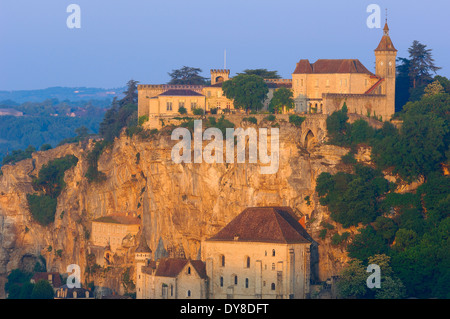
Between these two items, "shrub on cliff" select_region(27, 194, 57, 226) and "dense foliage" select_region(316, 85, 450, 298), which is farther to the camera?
"shrub on cliff" select_region(27, 194, 57, 226)

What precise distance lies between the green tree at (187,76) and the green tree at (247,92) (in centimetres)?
1607

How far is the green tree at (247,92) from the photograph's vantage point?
287ft

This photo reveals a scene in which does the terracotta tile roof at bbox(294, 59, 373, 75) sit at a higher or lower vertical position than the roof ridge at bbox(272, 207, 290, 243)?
higher

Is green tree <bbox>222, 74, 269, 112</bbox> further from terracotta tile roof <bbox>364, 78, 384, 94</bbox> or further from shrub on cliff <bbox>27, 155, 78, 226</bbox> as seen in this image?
shrub on cliff <bbox>27, 155, 78, 226</bbox>

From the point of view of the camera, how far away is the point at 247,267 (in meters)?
75.2

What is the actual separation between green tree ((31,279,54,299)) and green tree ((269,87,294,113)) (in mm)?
20229

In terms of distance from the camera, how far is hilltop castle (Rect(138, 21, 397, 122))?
277 feet

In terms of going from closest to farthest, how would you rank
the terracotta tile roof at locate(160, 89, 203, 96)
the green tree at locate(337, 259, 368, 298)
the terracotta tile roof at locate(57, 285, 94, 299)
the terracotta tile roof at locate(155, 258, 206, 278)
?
the green tree at locate(337, 259, 368, 298), the terracotta tile roof at locate(155, 258, 206, 278), the terracotta tile roof at locate(57, 285, 94, 299), the terracotta tile roof at locate(160, 89, 203, 96)

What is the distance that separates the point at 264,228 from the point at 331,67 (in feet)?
55.0

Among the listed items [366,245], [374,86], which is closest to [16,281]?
[374,86]

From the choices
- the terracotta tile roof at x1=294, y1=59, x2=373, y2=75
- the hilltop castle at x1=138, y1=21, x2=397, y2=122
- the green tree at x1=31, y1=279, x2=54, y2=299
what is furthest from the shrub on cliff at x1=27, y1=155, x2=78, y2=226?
the terracotta tile roof at x1=294, y1=59, x2=373, y2=75

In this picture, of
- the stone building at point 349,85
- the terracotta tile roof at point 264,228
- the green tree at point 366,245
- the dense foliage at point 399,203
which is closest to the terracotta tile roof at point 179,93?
the stone building at point 349,85

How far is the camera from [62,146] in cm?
11006
